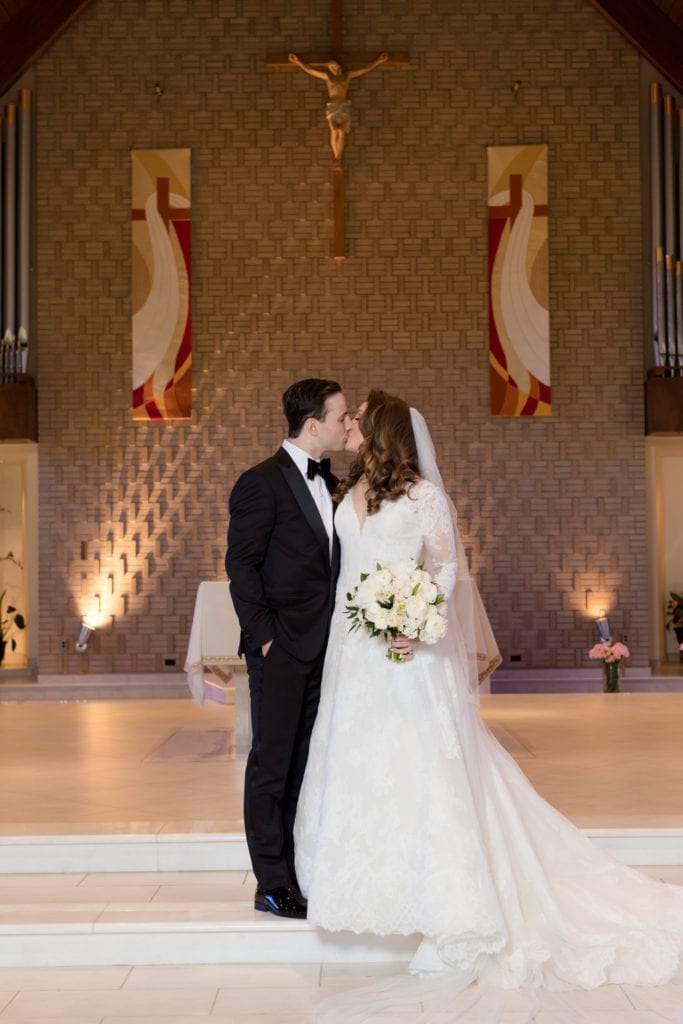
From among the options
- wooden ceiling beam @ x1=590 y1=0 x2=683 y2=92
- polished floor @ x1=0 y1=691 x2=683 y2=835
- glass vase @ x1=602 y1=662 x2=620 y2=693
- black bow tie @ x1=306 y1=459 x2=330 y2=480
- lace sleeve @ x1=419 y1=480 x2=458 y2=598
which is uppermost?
wooden ceiling beam @ x1=590 y1=0 x2=683 y2=92

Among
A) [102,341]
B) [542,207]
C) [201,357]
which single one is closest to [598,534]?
[542,207]

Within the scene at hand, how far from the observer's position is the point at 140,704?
8.45m

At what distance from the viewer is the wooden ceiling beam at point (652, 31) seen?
1066cm

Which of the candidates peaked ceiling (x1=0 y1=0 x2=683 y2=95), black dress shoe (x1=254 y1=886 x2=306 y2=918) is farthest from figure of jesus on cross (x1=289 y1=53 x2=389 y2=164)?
black dress shoe (x1=254 y1=886 x2=306 y2=918)

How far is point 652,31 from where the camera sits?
1071cm

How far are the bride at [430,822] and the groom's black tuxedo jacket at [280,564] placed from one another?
0.24ft

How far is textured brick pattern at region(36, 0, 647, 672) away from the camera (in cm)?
1084

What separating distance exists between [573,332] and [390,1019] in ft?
28.3

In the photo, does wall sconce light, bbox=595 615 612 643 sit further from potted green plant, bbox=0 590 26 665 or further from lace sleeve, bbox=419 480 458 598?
lace sleeve, bbox=419 480 458 598

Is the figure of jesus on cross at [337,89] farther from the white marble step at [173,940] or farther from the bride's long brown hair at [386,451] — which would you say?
the white marble step at [173,940]

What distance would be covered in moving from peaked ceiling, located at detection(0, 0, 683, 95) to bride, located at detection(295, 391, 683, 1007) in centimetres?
856

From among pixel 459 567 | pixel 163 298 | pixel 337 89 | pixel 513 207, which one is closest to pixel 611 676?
pixel 513 207

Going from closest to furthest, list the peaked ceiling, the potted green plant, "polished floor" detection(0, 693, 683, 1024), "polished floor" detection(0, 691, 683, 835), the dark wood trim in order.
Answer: "polished floor" detection(0, 693, 683, 1024), "polished floor" detection(0, 691, 683, 835), the dark wood trim, the peaked ceiling, the potted green plant

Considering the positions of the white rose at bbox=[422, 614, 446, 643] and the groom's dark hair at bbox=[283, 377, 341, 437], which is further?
the groom's dark hair at bbox=[283, 377, 341, 437]
